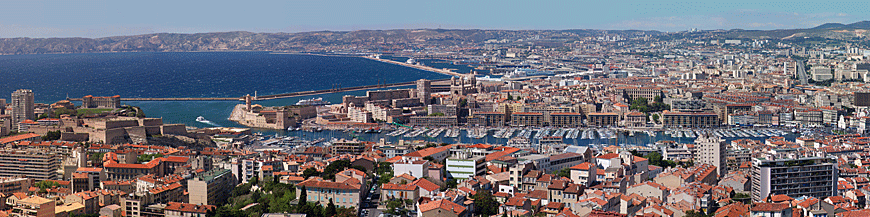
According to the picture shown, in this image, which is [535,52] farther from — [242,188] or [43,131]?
[242,188]

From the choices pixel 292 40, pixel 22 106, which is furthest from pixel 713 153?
pixel 292 40

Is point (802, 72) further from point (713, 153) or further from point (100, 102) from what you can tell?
point (713, 153)

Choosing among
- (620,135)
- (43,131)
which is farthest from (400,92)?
(43,131)

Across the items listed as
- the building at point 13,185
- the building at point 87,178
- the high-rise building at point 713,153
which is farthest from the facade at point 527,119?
the building at point 13,185

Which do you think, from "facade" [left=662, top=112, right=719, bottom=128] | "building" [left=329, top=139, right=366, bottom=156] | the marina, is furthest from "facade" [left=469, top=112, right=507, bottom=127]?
"building" [left=329, top=139, right=366, bottom=156]

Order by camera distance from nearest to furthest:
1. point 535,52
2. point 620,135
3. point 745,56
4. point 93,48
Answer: point 620,135 → point 745,56 → point 535,52 → point 93,48

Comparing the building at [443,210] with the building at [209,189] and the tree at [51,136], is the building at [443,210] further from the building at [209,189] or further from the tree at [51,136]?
the tree at [51,136]
